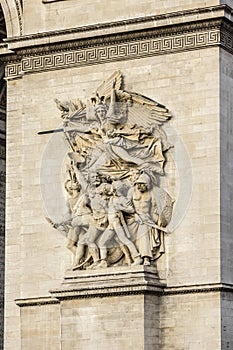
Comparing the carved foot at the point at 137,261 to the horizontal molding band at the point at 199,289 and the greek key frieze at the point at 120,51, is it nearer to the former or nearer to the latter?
the horizontal molding band at the point at 199,289

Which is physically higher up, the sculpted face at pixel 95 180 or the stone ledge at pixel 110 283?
the sculpted face at pixel 95 180

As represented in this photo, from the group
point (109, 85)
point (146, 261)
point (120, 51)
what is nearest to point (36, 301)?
point (146, 261)

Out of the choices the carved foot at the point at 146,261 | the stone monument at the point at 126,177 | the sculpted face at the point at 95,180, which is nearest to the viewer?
the stone monument at the point at 126,177

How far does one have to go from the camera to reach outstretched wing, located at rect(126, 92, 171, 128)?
25828 mm

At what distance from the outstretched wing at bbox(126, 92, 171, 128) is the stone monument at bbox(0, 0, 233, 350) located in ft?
0.06

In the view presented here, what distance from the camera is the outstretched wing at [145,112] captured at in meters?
25.8

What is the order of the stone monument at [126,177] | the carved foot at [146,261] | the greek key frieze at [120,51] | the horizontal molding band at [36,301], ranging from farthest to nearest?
the horizontal molding band at [36,301], the greek key frieze at [120,51], the carved foot at [146,261], the stone monument at [126,177]

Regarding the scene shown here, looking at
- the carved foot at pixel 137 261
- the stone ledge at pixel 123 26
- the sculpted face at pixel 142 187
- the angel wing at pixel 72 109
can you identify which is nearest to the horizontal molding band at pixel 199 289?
the carved foot at pixel 137 261

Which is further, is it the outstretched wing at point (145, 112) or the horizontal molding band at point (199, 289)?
the outstretched wing at point (145, 112)

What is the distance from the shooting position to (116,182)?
25.8 metres

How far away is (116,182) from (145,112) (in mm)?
1290

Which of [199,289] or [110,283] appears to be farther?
[110,283]

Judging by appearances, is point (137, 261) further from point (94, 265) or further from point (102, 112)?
point (102, 112)

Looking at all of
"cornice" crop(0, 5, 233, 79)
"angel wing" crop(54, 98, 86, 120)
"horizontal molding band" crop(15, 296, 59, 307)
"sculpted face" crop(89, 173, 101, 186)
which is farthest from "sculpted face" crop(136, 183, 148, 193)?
"horizontal molding band" crop(15, 296, 59, 307)
